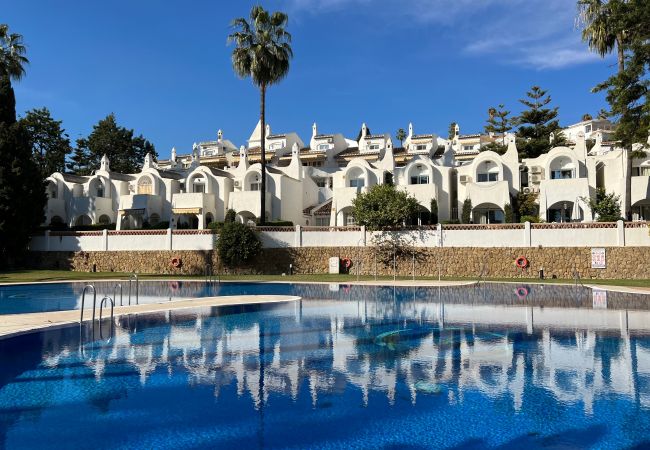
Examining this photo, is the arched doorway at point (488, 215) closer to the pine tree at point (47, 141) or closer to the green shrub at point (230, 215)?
the green shrub at point (230, 215)

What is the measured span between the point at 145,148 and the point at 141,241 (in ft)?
114

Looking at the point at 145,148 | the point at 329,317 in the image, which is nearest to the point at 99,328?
the point at 329,317

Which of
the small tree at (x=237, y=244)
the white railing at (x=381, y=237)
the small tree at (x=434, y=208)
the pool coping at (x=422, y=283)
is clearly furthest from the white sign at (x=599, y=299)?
the small tree at (x=237, y=244)

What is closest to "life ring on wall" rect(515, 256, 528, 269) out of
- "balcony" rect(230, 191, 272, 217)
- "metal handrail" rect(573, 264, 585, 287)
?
"metal handrail" rect(573, 264, 585, 287)

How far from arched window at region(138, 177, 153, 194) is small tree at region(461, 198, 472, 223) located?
3104 cm

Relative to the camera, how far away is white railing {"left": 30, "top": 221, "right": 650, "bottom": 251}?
110 ft

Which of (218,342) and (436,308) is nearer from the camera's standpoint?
(218,342)

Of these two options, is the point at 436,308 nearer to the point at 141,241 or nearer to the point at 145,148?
the point at 141,241

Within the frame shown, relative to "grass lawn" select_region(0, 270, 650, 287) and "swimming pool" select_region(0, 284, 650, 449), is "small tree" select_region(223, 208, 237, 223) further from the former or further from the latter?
"swimming pool" select_region(0, 284, 650, 449)

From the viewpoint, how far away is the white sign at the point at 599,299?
851 inches

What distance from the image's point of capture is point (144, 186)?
174ft

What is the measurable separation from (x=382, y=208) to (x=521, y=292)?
13655 millimetres

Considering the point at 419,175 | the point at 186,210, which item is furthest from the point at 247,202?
the point at 419,175

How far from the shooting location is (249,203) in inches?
1864
